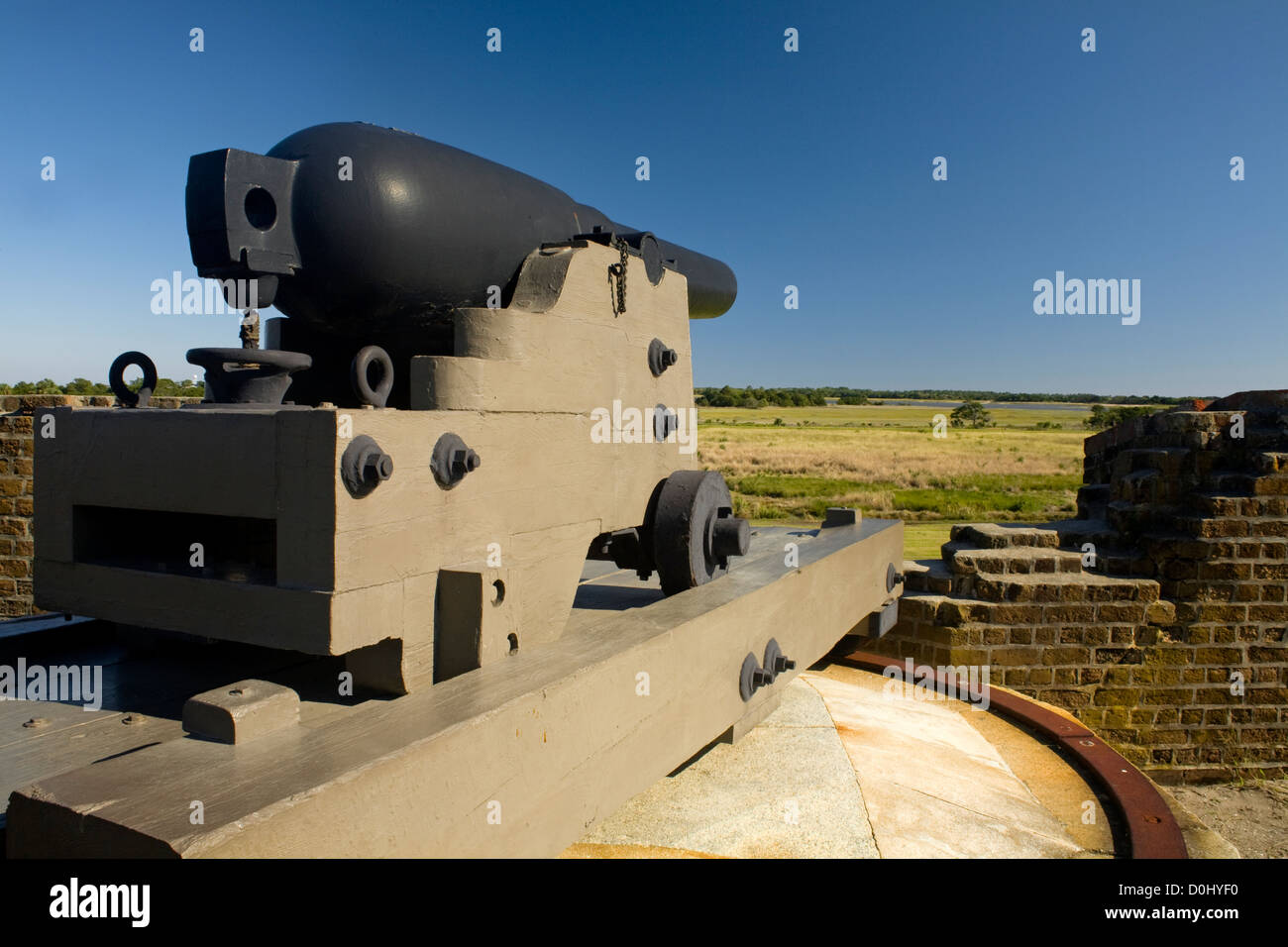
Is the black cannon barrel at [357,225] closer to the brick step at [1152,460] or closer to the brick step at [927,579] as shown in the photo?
the brick step at [927,579]

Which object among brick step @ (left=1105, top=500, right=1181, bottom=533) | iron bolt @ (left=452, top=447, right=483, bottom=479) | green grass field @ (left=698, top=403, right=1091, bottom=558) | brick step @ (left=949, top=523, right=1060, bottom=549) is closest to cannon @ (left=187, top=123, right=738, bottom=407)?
iron bolt @ (left=452, top=447, right=483, bottom=479)

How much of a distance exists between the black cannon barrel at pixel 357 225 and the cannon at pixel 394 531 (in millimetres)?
10

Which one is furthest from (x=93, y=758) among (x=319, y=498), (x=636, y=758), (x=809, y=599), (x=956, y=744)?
(x=956, y=744)

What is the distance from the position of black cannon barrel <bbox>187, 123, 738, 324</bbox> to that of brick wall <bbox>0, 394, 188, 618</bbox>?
530 cm

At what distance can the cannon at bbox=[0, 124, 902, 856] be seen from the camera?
218 cm

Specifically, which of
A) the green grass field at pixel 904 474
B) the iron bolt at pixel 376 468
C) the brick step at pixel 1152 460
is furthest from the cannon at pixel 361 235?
the green grass field at pixel 904 474

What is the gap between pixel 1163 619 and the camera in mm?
7949

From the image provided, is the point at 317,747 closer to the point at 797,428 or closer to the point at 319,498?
the point at 319,498

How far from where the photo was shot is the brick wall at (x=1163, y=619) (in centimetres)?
782

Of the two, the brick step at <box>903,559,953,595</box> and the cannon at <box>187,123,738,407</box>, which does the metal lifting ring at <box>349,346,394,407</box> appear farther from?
the brick step at <box>903,559,953,595</box>

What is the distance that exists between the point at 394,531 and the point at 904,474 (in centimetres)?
3579

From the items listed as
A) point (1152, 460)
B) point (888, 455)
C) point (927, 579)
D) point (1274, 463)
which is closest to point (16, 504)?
point (927, 579)

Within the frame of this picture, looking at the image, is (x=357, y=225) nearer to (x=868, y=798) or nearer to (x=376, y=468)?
(x=376, y=468)

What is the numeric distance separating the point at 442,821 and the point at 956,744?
4.46 metres
